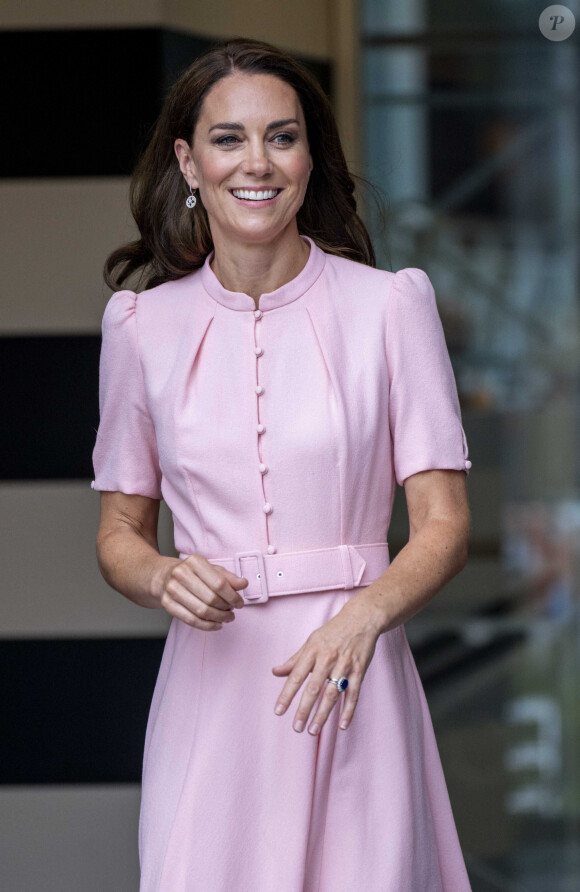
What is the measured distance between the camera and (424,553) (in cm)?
147

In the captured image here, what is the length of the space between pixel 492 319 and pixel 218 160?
13.7 feet

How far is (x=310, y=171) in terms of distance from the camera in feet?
5.35

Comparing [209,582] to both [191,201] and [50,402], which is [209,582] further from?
[50,402]

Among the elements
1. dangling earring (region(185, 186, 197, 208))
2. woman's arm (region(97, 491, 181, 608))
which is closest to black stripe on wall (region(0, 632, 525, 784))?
woman's arm (region(97, 491, 181, 608))

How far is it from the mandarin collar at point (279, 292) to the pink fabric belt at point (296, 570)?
0.33 metres

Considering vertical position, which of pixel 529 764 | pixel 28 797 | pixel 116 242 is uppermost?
pixel 116 242

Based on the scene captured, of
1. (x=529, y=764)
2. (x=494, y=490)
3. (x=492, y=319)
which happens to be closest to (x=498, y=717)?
(x=529, y=764)

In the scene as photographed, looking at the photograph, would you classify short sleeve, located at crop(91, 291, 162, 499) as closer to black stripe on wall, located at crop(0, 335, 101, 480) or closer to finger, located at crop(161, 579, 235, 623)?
finger, located at crop(161, 579, 235, 623)

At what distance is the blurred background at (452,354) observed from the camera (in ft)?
8.30

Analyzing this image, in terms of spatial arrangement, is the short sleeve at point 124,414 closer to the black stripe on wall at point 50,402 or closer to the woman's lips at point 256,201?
the woman's lips at point 256,201

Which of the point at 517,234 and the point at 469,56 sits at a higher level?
the point at 469,56

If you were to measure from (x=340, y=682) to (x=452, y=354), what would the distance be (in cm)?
391

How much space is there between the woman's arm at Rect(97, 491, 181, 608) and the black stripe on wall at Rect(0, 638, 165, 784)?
88 cm

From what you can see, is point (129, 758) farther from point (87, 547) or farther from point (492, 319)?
point (492, 319)
